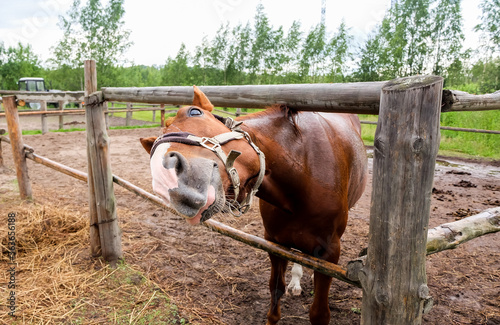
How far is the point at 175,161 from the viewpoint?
1.17 meters

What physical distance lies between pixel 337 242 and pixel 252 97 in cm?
106

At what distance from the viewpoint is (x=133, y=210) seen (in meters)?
4.89

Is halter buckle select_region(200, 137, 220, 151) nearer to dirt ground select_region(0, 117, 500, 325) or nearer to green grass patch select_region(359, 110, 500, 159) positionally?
dirt ground select_region(0, 117, 500, 325)

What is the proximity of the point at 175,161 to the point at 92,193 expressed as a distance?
8.01 feet

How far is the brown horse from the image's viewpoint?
1202mm

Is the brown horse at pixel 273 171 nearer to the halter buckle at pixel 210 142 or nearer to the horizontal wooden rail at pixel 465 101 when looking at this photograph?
the halter buckle at pixel 210 142

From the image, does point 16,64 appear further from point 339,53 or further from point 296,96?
point 296,96

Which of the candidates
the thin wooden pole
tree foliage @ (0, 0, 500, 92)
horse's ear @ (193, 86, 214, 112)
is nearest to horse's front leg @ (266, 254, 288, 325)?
horse's ear @ (193, 86, 214, 112)

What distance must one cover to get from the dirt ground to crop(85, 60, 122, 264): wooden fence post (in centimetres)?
33

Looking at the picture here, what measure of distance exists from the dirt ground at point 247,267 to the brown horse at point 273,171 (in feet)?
1.57

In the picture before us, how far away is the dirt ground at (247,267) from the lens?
106 inches

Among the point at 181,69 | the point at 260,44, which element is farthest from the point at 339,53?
the point at 181,69

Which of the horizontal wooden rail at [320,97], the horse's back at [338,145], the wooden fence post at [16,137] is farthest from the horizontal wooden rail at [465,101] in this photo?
the wooden fence post at [16,137]

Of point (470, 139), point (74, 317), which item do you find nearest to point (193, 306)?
point (74, 317)
